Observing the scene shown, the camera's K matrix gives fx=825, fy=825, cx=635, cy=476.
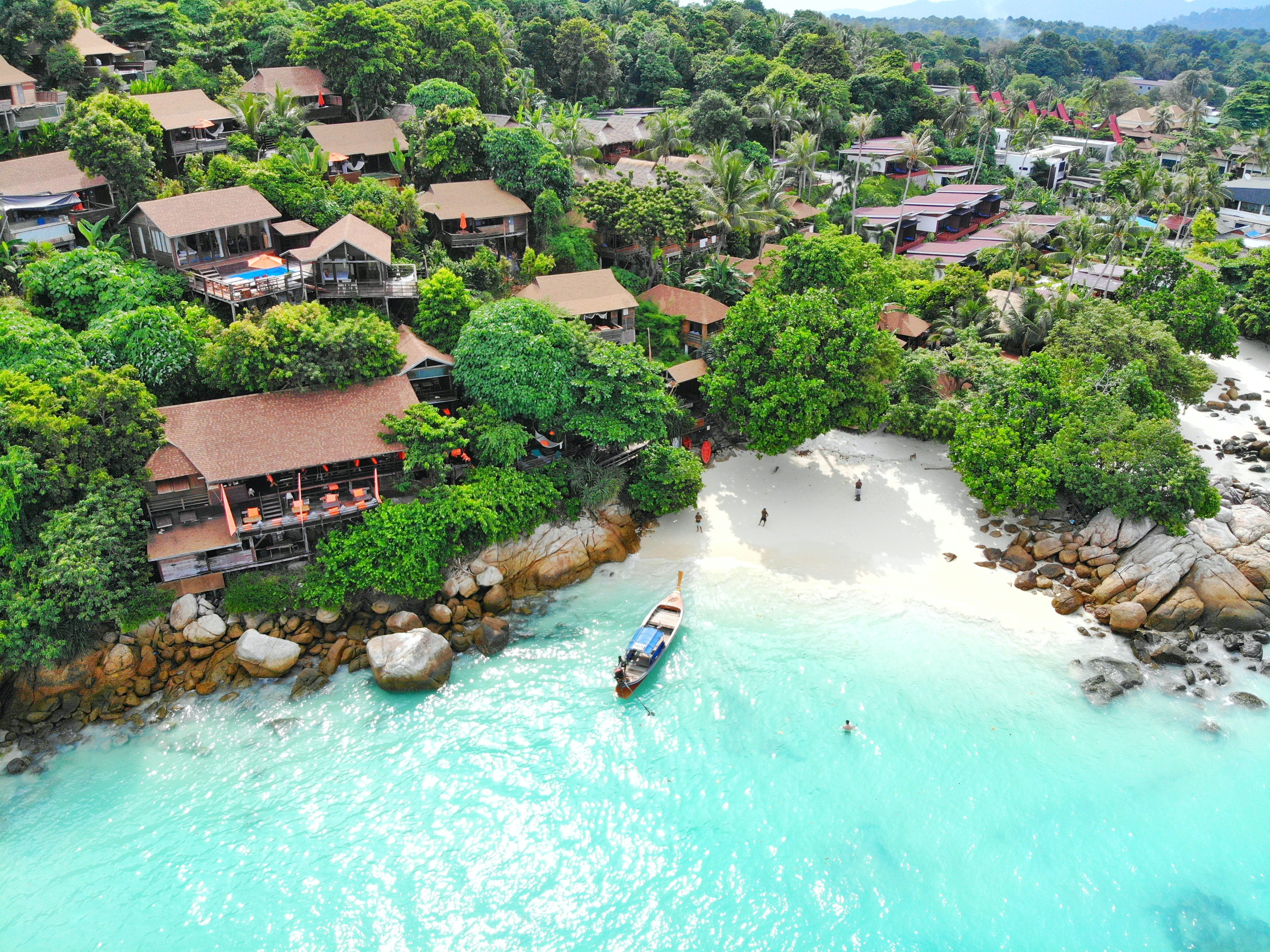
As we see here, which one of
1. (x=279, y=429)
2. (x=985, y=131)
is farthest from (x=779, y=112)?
(x=279, y=429)

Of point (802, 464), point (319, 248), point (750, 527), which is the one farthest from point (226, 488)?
point (802, 464)

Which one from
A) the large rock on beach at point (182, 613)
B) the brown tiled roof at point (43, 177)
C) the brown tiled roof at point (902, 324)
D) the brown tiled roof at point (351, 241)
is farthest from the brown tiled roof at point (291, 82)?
the brown tiled roof at point (902, 324)

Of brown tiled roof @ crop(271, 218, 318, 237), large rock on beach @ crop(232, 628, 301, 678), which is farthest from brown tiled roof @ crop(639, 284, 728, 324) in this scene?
large rock on beach @ crop(232, 628, 301, 678)

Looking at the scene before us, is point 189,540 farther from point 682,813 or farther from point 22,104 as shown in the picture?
point 22,104

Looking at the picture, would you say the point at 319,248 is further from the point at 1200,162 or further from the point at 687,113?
the point at 1200,162

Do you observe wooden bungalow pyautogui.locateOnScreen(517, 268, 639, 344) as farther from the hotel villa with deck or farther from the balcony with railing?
the hotel villa with deck

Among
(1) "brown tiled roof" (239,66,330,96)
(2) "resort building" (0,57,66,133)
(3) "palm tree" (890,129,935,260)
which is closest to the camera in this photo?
(2) "resort building" (0,57,66,133)

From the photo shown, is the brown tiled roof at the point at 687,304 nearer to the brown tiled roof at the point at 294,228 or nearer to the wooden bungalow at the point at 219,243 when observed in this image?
the brown tiled roof at the point at 294,228
